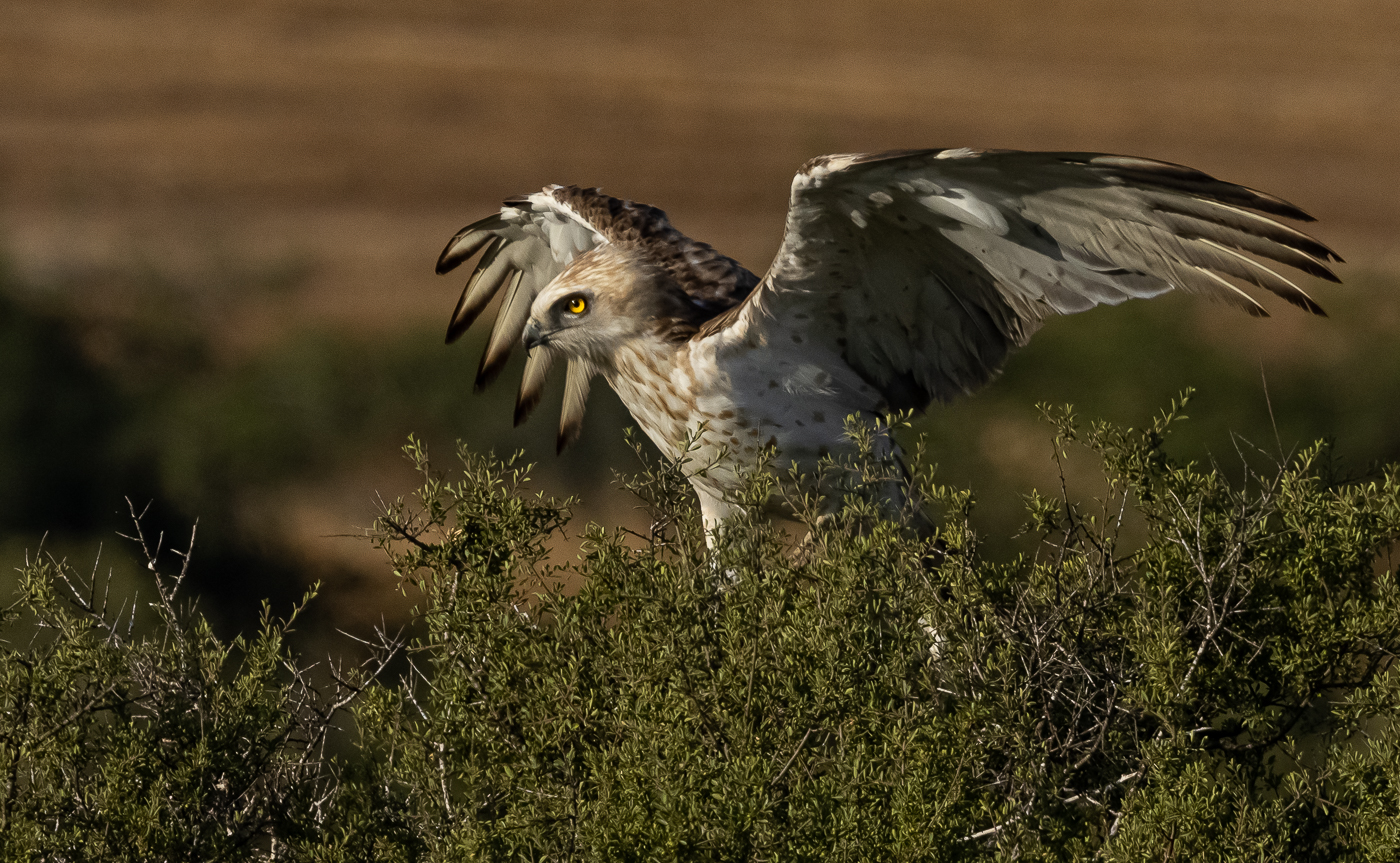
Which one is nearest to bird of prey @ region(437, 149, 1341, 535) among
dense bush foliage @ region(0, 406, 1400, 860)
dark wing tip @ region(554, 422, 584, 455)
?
dark wing tip @ region(554, 422, 584, 455)

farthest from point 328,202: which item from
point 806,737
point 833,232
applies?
point 806,737

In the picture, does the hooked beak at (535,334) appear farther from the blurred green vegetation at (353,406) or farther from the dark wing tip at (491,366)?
the blurred green vegetation at (353,406)

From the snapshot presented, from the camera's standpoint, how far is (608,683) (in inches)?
127

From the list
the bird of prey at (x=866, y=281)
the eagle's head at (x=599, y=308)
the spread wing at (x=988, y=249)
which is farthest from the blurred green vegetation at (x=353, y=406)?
the spread wing at (x=988, y=249)

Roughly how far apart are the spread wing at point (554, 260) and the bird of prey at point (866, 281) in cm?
1

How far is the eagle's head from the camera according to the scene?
507cm

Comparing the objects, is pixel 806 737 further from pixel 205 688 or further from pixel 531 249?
pixel 531 249

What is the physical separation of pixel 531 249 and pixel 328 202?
63.8 feet

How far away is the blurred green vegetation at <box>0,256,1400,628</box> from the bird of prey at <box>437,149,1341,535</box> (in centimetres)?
753

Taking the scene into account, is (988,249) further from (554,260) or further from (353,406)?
(353,406)

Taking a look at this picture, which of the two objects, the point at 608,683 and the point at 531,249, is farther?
the point at 531,249

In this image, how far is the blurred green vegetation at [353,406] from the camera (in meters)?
14.6

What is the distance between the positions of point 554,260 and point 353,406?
12.4m

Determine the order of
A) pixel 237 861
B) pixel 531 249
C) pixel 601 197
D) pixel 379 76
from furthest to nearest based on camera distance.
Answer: pixel 379 76 → pixel 531 249 → pixel 601 197 → pixel 237 861
